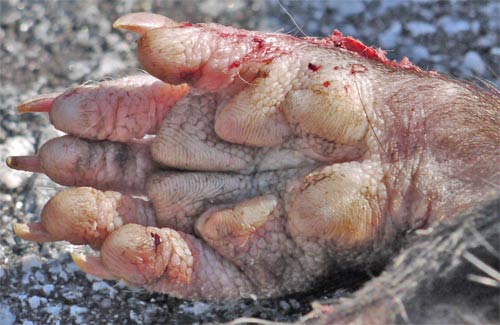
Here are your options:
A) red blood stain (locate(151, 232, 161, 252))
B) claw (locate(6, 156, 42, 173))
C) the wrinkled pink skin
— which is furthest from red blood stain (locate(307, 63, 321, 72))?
claw (locate(6, 156, 42, 173))

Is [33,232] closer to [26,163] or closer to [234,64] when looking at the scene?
[26,163]

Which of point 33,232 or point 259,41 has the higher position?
point 259,41

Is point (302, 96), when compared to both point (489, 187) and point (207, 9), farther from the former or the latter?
point (207, 9)

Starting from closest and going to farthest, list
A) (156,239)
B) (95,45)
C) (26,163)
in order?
(156,239) < (26,163) < (95,45)

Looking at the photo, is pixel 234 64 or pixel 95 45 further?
pixel 95 45

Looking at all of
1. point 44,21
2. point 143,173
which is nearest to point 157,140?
point 143,173

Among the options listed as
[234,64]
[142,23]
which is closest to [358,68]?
[234,64]

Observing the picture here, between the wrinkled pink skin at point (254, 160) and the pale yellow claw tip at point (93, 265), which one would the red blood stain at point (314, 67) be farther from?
the pale yellow claw tip at point (93, 265)

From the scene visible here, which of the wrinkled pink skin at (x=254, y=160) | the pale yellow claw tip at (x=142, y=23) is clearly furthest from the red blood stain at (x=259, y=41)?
the pale yellow claw tip at (x=142, y=23)
